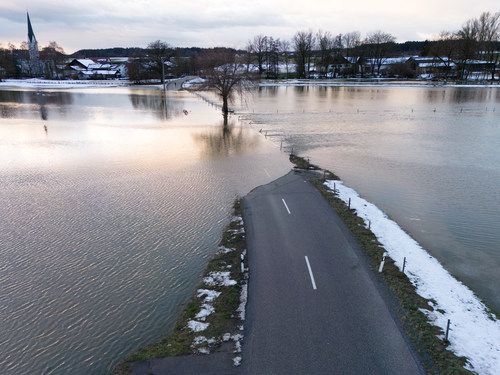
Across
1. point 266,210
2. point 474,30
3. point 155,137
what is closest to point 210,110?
point 155,137

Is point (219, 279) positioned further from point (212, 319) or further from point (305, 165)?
point (305, 165)

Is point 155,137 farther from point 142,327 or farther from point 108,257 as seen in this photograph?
point 142,327

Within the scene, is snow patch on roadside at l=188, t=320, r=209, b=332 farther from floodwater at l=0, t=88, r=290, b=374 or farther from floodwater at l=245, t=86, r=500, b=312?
floodwater at l=245, t=86, r=500, b=312

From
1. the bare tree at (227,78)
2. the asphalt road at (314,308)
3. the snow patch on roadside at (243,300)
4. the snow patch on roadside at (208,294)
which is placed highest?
the bare tree at (227,78)

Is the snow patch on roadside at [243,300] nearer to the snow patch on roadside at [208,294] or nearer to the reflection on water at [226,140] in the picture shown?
the snow patch on roadside at [208,294]

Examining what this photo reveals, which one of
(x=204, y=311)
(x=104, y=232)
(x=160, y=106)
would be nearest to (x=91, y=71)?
(x=160, y=106)

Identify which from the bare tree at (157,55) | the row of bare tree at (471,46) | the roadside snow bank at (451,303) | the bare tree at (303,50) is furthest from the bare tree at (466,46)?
the roadside snow bank at (451,303)

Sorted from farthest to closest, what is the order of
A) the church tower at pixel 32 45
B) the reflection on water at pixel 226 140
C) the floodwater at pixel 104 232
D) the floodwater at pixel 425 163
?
1. the church tower at pixel 32 45
2. the reflection on water at pixel 226 140
3. the floodwater at pixel 425 163
4. the floodwater at pixel 104 232

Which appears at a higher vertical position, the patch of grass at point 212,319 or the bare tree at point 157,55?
the bare tree at point 157,55

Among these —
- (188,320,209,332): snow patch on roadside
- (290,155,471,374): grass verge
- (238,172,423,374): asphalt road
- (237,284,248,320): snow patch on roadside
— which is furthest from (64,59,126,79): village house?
(188,320,209,332): snow patch on roadside
